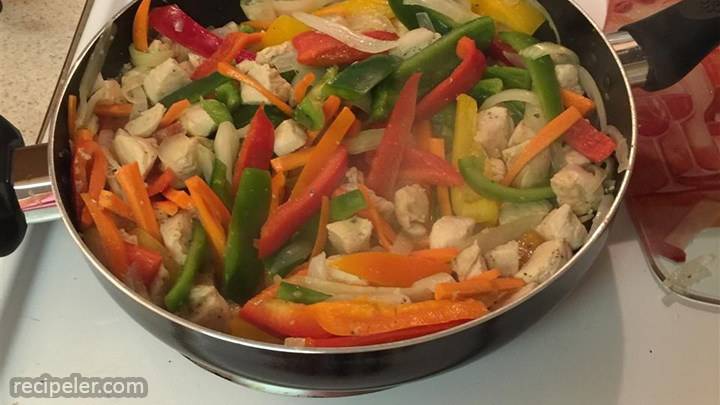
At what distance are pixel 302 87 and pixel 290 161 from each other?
4.2 inches

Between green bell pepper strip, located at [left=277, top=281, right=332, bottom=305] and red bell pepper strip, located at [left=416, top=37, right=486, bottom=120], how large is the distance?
0.90 ft

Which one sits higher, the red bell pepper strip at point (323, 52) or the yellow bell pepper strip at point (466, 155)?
the red bell pepper strip at point (323, 52)

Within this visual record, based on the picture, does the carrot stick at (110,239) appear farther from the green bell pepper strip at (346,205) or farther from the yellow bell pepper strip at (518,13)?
the yellow bell pepper strip at (518,13)

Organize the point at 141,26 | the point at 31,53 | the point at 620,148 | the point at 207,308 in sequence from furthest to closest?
the point at 31,53, the point at 141,26, the point at 620,148, the point at 207,308

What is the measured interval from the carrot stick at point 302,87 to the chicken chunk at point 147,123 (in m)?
0.16

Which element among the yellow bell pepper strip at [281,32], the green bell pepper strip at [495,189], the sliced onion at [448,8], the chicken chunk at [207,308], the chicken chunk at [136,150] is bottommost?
the chicken chunk at [207,308]

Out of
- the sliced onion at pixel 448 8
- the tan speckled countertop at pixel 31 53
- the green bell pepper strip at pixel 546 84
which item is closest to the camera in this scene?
the green bell pepper strip at pixel 546 84

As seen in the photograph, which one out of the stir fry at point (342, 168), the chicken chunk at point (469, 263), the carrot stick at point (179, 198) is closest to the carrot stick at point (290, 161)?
the stir fry at point (342, 168)

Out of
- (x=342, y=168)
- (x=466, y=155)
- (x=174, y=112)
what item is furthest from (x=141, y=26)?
(x=466, y=155)

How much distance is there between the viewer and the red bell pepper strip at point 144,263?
2.61ft

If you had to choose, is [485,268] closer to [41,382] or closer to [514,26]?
[514,26]

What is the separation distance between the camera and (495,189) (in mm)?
853

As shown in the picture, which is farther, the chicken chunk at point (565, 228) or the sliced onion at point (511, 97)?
the sliced onion at point (511, 97)

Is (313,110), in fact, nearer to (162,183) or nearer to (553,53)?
(162,183)
